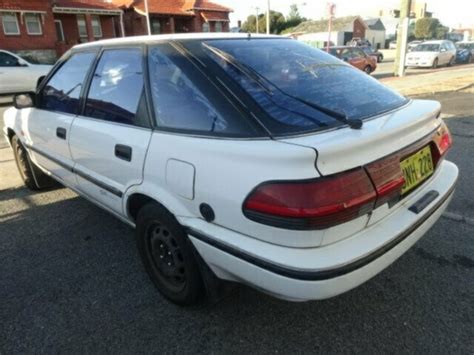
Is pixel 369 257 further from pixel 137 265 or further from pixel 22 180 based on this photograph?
pixel 22 180

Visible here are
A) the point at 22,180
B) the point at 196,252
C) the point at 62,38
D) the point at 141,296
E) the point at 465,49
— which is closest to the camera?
the point at 196,252

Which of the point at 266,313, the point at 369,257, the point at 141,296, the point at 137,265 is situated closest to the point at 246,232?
the point at 369,257

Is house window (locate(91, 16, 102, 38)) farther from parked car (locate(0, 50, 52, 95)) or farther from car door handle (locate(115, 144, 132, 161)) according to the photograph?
car door handle (locate(115, 144, 132, 161))

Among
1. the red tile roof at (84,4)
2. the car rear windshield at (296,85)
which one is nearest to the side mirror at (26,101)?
the car rear windshield at (296,85)

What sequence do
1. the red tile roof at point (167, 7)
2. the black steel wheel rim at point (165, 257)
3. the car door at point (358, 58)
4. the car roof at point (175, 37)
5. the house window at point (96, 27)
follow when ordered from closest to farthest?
the black steel wheel rim at point (165, 257) → the car roof at point (175, 37) → the car door at point (358, 58) → the house window at point (96, 27) → the red tile roof at point (167, 7)

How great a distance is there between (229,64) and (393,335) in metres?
1.80

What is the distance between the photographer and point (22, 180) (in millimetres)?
4910

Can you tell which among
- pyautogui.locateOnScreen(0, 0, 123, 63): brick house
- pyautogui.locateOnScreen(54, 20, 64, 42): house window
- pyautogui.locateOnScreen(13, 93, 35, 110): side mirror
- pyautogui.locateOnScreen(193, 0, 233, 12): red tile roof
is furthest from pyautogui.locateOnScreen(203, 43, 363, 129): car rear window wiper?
pyautogui.locateOnScreen(193, 0, 233, 12): red tile roof

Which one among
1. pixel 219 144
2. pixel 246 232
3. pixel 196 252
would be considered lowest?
pixel 196 252

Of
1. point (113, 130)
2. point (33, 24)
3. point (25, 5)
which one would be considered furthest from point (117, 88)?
point (33, 24)

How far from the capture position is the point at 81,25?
2958cm

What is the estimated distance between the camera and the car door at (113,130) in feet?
8.07

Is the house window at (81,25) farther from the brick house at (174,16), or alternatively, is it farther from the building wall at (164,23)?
the building wall at (164,23)

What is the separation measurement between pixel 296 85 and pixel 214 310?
1.48 meters
